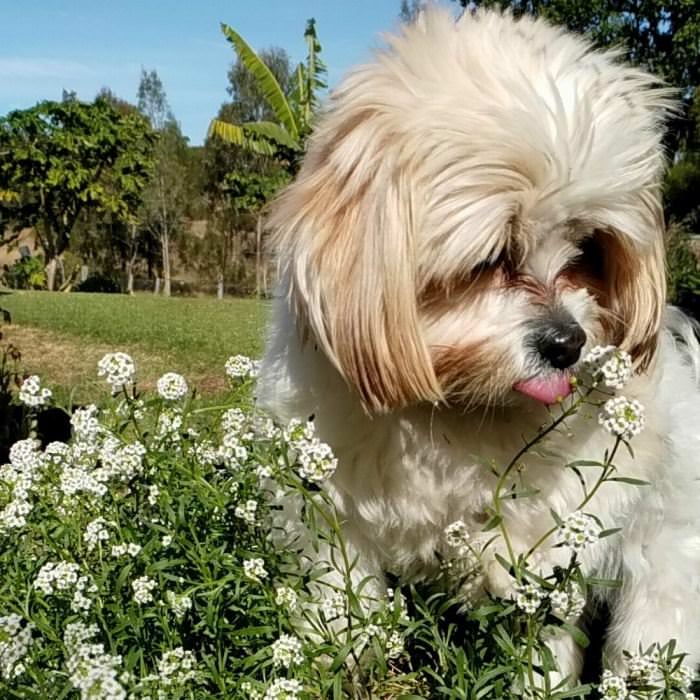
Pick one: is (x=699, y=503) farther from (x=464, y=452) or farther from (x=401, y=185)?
(x=401, y=185)

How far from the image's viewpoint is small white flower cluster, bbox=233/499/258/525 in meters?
2.03

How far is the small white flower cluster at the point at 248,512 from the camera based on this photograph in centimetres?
203

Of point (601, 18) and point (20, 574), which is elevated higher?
point (601, 18)

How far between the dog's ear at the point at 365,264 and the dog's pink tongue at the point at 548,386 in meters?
0.19

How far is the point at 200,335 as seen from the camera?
10.9 meters

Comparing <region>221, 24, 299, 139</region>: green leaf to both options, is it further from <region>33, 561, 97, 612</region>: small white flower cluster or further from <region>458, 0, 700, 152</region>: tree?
<region>33, 561, 97, 612</region>: small white flower cluster

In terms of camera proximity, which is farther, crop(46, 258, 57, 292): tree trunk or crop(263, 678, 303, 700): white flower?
crop(46, 258, 57, 292): tree trunk

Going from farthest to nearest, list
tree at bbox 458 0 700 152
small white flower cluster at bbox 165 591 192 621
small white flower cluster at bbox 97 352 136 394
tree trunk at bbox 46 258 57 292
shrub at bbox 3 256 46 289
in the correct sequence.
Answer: tree trunk at bbox 46 258 57 292 → shrub at bbox 3 256 46 289 → tree at bbox 458 0 700 152 → small white flower cluster at bbox 97 352 136 394 → small white flower cluster at bbox 165 591 192 621

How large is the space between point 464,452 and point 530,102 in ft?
2.68

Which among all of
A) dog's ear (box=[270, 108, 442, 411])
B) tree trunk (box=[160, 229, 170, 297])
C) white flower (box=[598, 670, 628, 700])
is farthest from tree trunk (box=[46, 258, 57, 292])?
white flower (box=[598, 670, 628, 700])

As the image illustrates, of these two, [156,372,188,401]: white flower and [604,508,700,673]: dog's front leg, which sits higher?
[156,372,188,401]: white flower

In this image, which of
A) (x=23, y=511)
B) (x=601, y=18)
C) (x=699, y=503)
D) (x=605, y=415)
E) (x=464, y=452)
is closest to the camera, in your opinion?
(x=605, y=415)

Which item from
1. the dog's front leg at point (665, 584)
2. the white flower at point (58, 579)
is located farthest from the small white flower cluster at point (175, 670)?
the dog's front leg at point (665, 584)

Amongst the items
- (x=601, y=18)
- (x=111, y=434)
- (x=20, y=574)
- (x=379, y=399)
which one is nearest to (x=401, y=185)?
→ (x=379, y=399)
